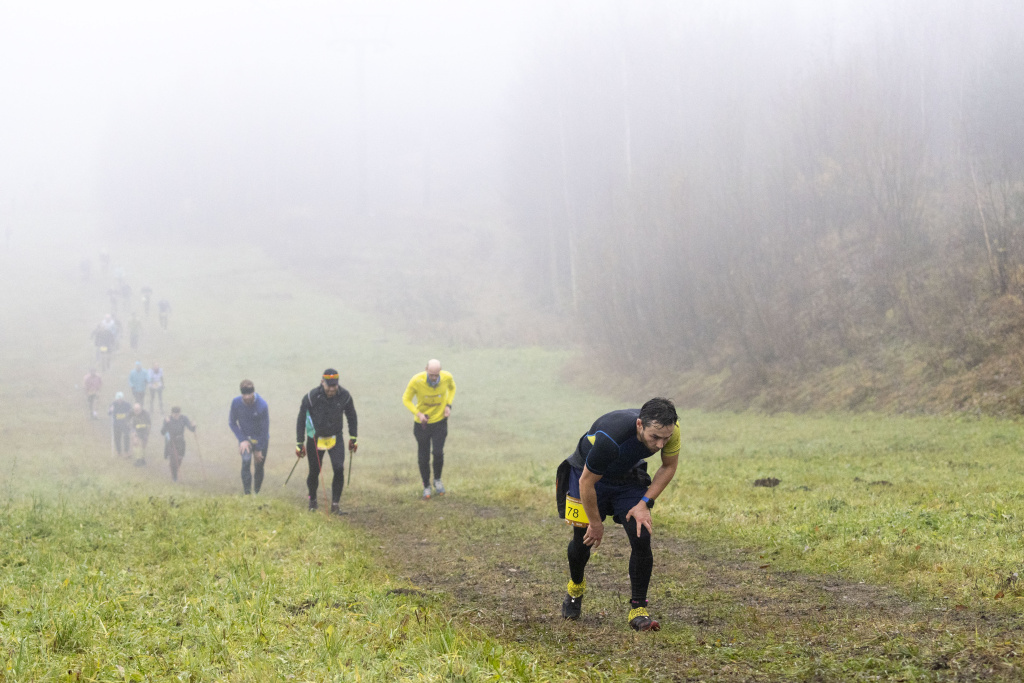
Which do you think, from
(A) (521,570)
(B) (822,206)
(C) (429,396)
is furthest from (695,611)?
(B) (822,206)

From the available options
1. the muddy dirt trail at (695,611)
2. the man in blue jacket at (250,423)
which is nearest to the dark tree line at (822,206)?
the muddy dirt trail at (695,611)

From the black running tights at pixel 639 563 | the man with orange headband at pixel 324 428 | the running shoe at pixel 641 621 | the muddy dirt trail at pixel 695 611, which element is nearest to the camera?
the muddy dirt trail at pixel 695 611

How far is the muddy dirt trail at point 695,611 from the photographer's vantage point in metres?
4.63

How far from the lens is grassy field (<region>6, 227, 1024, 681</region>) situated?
4648 mm

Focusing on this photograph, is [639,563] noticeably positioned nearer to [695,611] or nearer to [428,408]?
[695,611]

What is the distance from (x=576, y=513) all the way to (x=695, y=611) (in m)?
1.29

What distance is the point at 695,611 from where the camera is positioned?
624cm

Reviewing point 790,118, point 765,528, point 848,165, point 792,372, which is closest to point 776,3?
point 790,118

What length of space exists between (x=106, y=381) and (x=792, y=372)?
26.0 metres

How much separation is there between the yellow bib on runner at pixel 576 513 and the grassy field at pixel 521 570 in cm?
74

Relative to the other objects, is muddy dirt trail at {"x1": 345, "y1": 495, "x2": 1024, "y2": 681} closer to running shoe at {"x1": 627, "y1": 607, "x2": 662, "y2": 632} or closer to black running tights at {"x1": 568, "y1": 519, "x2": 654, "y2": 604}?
running shoe at {"x1": 627, "y1": 607, "x2": 662, "y2": 632}

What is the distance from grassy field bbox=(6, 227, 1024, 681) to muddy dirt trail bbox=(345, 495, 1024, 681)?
3 cm

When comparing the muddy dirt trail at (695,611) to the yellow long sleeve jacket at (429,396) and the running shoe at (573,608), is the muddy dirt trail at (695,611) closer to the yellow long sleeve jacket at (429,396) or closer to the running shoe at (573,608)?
the running shoe at (573,608)

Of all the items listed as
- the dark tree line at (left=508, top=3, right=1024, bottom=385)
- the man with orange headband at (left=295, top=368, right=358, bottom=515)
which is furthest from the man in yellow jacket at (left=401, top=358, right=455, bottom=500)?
the dark tree line at (left=508, top=3, right=1024, bottom=385)
